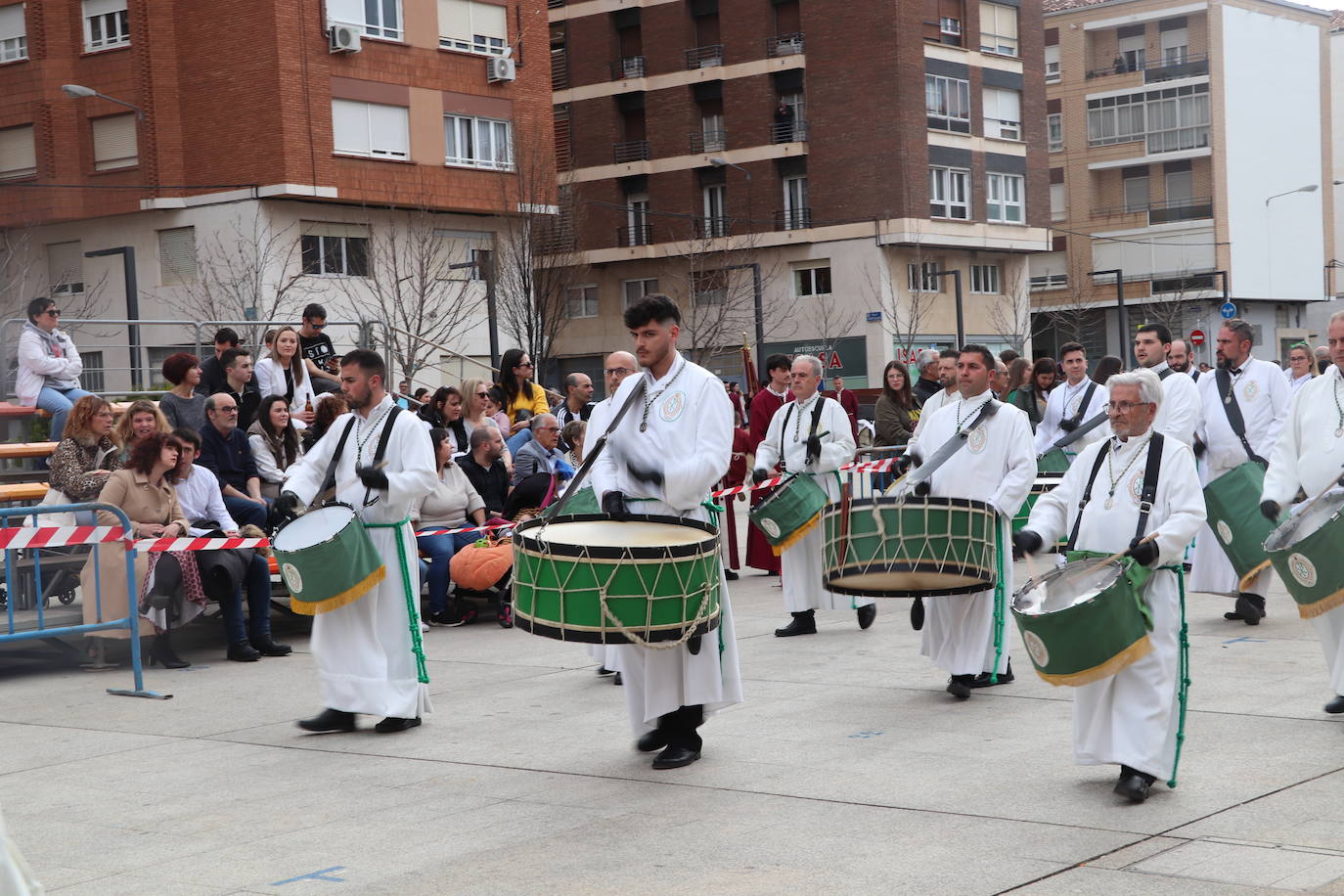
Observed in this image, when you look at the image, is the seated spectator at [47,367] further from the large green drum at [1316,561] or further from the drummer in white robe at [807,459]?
the large green drum at [1316,561]

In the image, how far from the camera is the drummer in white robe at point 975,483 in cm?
898

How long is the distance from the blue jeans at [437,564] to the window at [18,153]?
30.4 m

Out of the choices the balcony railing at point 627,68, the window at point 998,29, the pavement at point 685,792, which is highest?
the window at point 998,29

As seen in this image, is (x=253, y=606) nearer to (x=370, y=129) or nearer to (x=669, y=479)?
(x=669, y=479)

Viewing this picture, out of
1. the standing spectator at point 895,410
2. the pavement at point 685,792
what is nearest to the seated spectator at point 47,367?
the pavement at point 685,792

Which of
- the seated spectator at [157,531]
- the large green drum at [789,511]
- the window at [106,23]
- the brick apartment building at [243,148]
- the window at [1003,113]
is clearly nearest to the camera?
the seated spectator at [157,531]

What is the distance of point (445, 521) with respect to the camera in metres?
13.3

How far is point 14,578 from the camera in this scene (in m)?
11.5

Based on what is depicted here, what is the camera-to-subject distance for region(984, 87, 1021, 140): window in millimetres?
52000

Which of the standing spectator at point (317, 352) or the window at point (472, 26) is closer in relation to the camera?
the standing spectator at point (317, 352)

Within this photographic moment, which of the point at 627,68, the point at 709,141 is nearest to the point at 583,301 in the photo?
the point at 709,141

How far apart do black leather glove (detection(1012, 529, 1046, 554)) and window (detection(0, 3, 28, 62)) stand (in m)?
38.3

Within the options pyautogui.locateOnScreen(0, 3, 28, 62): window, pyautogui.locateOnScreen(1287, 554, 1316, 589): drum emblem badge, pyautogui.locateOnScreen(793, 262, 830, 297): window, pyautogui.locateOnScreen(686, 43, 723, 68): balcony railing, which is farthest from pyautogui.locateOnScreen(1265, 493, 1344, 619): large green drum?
pyautogui.locateOnScreen(686, 43, 723, 68): balcony railing

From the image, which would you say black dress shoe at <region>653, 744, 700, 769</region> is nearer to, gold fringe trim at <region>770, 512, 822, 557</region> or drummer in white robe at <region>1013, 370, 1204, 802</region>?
drummer in white robe at <region>1013, 370, 1204, 802</region>
